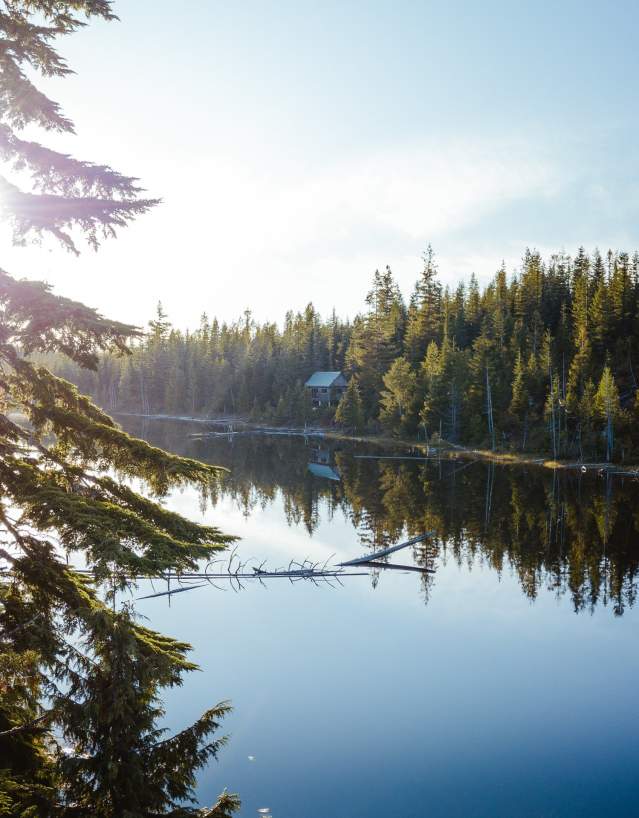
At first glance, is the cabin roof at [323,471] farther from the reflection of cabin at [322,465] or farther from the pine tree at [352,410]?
the pine tree at [352,410]

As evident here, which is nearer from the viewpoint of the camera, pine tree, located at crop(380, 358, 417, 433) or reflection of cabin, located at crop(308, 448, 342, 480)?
reflection of cabin, located at crop(308, 448, 342, 480)

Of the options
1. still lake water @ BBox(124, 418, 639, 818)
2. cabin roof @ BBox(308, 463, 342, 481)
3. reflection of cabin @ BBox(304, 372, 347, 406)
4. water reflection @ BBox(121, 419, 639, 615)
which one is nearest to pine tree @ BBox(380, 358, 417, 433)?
water reflection @ BBox(121, 419, 639, 615)

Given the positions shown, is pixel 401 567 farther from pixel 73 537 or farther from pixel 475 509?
pixel 73 537

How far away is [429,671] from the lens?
1573 centimetres

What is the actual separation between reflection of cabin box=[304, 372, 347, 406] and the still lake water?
2422 inches

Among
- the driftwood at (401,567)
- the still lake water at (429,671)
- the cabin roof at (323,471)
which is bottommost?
the still lake water at (429,671)

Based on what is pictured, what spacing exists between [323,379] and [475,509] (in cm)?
6174

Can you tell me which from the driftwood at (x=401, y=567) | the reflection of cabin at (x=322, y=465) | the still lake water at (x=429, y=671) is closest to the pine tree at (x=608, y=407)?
the still lake water at (x=429, y=671)

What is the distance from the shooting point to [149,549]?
6.34 metres

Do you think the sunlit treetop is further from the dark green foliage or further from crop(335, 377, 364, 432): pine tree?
crop(335, 377, 364, 432): pine tree

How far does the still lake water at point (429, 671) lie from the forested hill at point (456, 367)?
21874mm

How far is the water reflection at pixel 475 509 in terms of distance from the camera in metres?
24.7

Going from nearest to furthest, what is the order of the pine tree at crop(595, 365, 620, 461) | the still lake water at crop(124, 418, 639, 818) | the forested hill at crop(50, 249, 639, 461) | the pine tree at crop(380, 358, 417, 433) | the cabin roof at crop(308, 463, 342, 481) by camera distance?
the still lake water at crop(124, 418, 639, 818) < the cabin roof at crop(308, 463, 342, 481) < the pine tree at crop(595, 365, 620, 461) < the forested hill at crop(50, 249, 639, 461) < the pine tree at crop(380, 358, 417, 433)

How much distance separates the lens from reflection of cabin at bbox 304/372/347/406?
9431 centimetres
